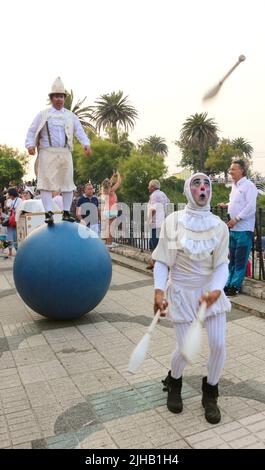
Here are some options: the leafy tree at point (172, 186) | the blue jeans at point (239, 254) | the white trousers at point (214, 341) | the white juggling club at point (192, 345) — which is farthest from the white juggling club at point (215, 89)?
the leafy tree at point (172, 186)

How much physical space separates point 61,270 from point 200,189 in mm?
2637

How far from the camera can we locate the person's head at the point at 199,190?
3.58 meters

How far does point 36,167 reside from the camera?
7.47 meters

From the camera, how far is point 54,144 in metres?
7.29

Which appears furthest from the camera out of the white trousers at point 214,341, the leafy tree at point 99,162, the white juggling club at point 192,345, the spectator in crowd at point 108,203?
the leafy tree at point 99,162

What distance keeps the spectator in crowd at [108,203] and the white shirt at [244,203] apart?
6.02 m

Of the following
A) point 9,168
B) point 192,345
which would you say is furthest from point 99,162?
point 192,345

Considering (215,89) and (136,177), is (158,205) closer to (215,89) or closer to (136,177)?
(215,89)

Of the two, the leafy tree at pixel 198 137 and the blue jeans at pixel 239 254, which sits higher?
the leafy tree at pixel 198 137

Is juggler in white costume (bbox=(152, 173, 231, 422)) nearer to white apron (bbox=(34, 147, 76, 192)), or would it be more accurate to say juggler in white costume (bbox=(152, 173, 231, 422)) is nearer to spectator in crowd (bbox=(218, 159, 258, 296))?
spectator in crowd (bbox=(218, 159, 258, 296))

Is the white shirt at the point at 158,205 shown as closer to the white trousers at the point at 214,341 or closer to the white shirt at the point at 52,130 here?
the white shirt at the point at 52,130
